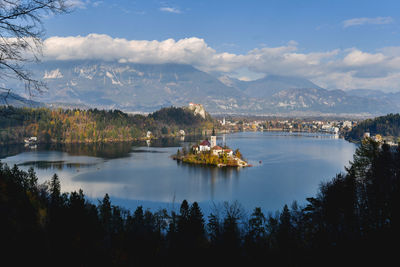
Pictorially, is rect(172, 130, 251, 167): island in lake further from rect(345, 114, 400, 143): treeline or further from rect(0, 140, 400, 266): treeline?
rect(345, 114, 400, 143): treeline

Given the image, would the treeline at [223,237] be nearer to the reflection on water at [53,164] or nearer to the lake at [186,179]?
the lake at [186,179]

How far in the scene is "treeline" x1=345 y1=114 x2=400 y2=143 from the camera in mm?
65800

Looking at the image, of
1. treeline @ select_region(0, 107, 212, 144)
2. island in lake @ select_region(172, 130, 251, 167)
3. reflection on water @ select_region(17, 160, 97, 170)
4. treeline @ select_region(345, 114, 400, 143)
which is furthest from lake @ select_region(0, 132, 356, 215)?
treeline @ select_region(345, 114, 400, 143)

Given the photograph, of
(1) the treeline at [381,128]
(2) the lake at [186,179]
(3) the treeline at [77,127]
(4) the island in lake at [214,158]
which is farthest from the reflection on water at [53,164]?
(1) the treeline at [381,128]

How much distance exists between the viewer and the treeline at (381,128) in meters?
65.8

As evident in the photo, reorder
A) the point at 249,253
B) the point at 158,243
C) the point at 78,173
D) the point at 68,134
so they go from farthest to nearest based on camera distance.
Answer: the point at 68,134 < the point at 78,173 < the point at 158,243 < the point at 249,253

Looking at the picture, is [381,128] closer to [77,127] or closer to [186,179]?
[186,179]

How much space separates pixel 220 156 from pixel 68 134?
36.9m

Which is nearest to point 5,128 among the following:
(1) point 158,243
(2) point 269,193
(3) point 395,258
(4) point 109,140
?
(4) point 109,140

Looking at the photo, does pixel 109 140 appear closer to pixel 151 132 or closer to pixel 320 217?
pixel 151 132

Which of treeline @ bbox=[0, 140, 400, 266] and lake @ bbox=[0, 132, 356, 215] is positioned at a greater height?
treeline @ bbox=[0, 140, 400, 266]

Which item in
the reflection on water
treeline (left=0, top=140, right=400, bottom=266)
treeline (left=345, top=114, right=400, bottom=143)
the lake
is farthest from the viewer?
treeline (left=345, top=114, right=400, bottom=143)

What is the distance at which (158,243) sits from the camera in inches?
365

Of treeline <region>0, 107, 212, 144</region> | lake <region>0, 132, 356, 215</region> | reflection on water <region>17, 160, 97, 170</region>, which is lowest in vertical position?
lake <region>0, 132, 356, 215</region>
